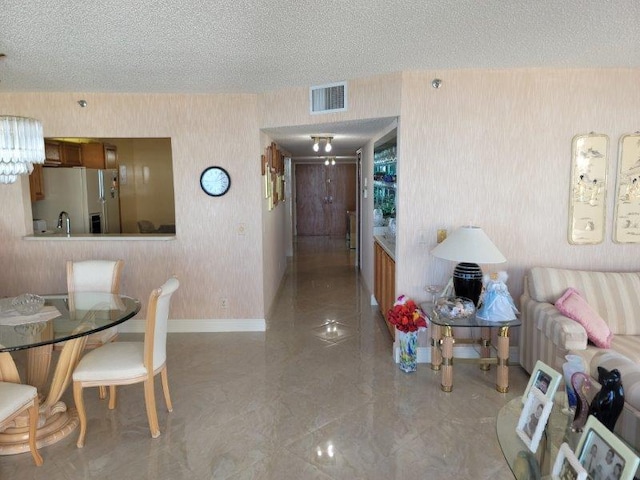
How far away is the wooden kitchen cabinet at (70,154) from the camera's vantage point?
5848mm

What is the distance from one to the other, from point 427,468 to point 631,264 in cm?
263

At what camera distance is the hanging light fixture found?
276 centimetres

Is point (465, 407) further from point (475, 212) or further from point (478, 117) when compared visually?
point (478, 117)

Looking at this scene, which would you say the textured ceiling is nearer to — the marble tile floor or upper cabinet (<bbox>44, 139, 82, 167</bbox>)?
upper cabinet (<bbox>44, 139, 82, 167</bbox>)

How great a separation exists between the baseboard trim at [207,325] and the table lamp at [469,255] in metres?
2.16

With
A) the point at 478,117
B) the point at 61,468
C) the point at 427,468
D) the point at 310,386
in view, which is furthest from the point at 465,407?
the point at 61,468

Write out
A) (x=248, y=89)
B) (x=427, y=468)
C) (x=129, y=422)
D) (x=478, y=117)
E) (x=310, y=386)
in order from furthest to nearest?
(x=248, y=89)
(x=478, y=117)
(x=310, y=386)
(x=129, y=422)
(x=427, y=468)

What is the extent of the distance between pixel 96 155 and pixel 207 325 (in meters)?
3.38

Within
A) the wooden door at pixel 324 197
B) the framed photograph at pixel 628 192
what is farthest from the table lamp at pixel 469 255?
the wooden door at pixel 324 197

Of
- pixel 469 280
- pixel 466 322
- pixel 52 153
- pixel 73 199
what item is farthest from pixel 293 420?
pixel 52 153

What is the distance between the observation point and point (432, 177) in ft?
12.4

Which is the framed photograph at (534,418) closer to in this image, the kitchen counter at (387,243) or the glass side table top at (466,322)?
the glass side table top at (466,322)

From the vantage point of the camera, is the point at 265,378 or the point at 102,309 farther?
the point at 265,378

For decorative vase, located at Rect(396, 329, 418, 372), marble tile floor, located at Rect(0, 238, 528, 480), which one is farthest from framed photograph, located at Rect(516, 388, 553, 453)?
decorative vase, located at Rect(396, 329, 418, 372)
